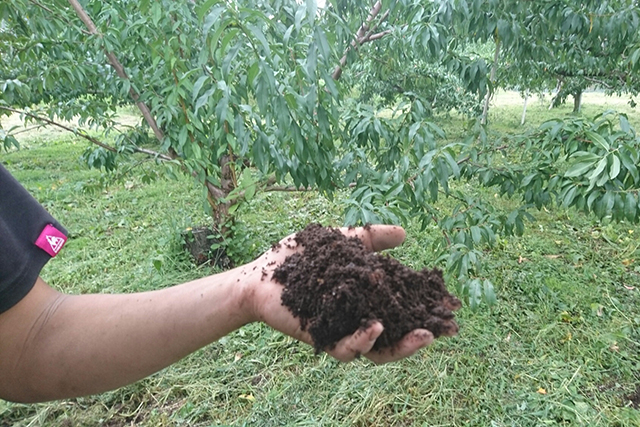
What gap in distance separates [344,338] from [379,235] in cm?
43

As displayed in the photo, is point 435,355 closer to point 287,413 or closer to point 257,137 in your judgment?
point 287,413

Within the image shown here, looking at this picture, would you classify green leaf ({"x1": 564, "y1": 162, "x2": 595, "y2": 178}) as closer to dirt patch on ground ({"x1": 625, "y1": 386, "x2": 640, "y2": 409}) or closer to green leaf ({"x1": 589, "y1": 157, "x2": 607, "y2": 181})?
green leaf ({"x1": 589, "y1": 157, "x2": 607, "y2": 181})

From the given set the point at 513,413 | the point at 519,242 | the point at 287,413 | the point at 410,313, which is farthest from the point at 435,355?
the point at 519,242

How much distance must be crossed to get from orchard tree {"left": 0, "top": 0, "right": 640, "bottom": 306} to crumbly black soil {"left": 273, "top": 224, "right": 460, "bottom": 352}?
0.43 meters

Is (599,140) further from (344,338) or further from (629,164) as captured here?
(344,338)

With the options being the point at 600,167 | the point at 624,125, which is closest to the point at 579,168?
the point at 600,167

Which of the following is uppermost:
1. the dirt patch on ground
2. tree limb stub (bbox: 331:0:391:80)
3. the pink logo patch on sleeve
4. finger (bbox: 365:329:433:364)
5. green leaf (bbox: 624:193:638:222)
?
tree limb stub (bbox: 331:0:391:80)

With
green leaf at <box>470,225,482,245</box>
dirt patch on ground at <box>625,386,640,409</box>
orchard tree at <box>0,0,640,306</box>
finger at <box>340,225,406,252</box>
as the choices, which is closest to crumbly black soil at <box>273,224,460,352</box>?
finger at <box>340,225,406,252</box>

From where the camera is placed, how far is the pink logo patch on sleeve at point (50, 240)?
40.9 inches

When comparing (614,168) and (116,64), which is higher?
(116,64)

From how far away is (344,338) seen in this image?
1043 mm

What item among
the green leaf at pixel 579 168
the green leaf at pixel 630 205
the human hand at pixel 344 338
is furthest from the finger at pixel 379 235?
the green leaf at pixel 630 205

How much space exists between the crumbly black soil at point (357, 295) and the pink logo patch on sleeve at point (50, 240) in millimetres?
592

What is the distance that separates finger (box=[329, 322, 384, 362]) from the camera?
98 centimetres
